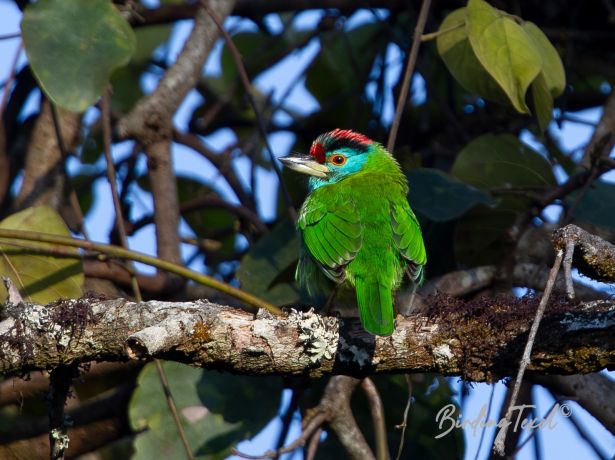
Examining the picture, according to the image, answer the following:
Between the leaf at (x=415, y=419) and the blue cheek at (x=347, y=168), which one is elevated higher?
the blue cheek at (x=347, y=168)

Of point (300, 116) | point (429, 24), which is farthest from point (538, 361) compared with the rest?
point (300, 116)

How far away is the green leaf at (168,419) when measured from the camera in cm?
363

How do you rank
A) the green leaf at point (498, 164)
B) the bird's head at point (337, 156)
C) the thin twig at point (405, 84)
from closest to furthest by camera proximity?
the thin twig at point (405, 84) < the green leaf at point (498, 164) < the bird's head at point (337, 156)

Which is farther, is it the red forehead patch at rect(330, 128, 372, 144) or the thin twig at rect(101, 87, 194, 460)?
the red forehead patch at rect(330, 128, 372, 144)

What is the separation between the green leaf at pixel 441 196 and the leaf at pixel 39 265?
136 centimetres

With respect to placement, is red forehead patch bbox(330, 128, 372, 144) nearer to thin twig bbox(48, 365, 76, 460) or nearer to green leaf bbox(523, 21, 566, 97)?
green leaf bbox(523, 21, 566, 97)

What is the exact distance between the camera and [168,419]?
12.1ft

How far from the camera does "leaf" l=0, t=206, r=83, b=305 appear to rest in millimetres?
3279

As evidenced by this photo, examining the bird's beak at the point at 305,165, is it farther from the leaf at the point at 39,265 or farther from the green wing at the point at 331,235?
the leaf at the point at 39,265

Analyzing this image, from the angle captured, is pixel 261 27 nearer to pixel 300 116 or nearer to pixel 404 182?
pixel 300 116

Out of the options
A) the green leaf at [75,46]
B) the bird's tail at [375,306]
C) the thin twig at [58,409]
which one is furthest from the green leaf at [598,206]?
the thin twig at [58,409]

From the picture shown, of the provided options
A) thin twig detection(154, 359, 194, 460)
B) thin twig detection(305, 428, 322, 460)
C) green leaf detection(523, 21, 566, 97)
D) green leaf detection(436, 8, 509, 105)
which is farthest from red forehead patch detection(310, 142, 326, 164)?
thin twig detection(305, 428, 322, 460)

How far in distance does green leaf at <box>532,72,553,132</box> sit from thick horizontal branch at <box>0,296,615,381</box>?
3.62 feet

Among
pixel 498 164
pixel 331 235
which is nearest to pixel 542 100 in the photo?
pixel 498 164
